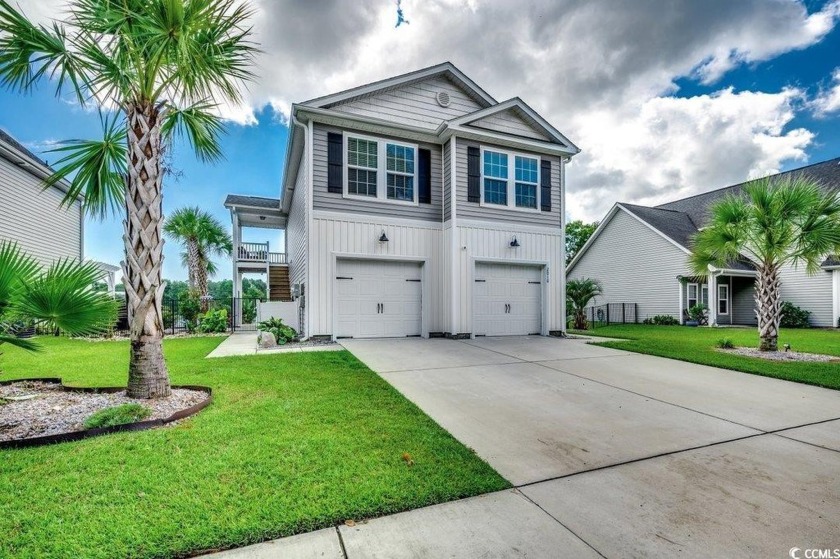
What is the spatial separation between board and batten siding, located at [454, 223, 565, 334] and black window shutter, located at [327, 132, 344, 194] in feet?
10.3

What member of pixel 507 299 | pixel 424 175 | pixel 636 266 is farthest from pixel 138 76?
pixel 636 266

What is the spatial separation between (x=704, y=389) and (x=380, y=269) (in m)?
6.83

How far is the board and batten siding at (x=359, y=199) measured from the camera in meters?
8.66

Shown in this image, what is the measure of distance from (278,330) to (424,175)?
5.42 metres

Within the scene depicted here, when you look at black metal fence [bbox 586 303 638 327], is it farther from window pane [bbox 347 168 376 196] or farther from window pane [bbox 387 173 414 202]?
window pane [bbox 347 168 376 196]

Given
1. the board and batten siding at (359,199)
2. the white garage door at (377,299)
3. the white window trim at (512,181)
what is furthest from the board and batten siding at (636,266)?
the white garage door at (377,299)

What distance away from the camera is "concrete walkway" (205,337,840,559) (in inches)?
68.1

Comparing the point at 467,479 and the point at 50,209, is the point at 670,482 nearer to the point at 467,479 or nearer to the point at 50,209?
the point at 467,479

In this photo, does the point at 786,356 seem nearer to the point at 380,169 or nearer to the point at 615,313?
the point at 380,169

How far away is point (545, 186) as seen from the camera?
1061 centimetres

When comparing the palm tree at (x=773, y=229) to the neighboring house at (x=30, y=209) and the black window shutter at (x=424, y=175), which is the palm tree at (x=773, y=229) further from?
the neighboring house at (x=30, y=209)

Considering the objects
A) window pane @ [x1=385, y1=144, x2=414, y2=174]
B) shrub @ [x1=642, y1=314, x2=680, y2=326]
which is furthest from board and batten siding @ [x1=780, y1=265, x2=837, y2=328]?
window pane @ [x1=385, y1=144, x2=414, y2=174]

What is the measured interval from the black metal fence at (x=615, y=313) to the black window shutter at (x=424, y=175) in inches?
490

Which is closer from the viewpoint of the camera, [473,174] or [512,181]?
[473,174]
